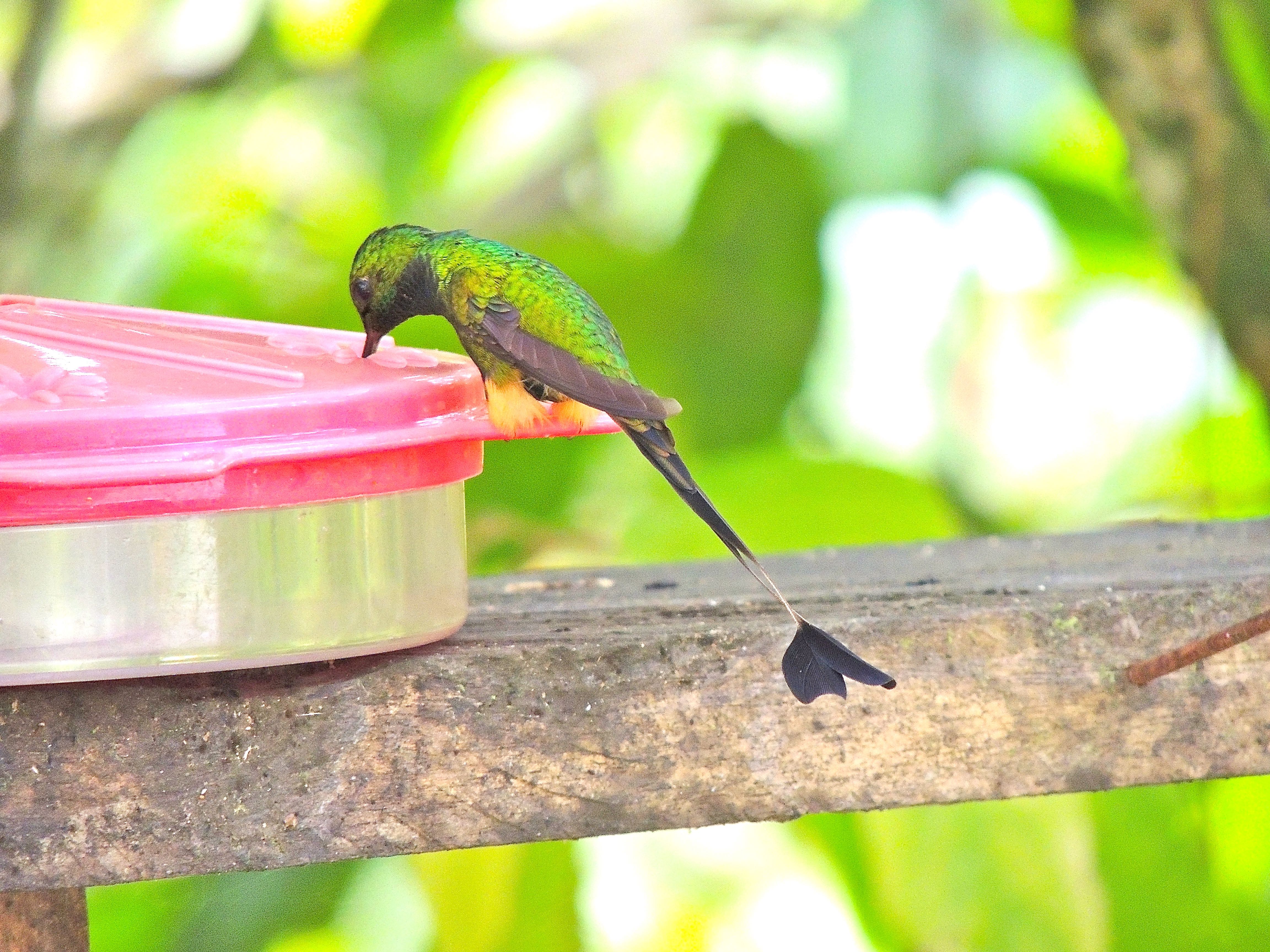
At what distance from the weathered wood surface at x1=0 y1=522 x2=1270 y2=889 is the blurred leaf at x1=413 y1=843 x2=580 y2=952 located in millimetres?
312

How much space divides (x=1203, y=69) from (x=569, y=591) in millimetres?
731

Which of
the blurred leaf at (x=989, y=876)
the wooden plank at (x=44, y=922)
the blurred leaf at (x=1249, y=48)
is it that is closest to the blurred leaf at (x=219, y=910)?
the wooden plank at (x=44, y=922)

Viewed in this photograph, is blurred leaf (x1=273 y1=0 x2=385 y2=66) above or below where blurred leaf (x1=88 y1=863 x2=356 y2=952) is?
above

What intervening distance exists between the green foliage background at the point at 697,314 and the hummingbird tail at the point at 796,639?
425 millimetres

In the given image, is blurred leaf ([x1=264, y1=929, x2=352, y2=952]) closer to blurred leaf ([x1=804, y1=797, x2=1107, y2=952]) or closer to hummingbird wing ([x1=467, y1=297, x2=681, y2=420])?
blurred leaf ([x1=804, y1=797, x2=1107, y2=952])

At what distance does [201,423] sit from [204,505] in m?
0.03

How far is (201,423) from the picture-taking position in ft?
1.69

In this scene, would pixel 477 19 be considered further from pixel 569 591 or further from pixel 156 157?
pixel 569 591

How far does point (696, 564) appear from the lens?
2.92 feet

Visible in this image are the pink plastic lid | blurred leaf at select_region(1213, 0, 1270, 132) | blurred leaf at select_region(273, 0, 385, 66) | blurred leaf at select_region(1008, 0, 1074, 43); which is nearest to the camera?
the pink plastic lid

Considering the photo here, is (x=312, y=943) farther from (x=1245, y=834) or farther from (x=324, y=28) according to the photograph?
(x=324, y=28)

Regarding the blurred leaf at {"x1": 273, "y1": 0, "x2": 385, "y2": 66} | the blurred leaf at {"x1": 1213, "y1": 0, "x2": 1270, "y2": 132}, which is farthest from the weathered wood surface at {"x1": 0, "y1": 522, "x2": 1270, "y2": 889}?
the blurred leaf at {"x1": 273, "y1": 0, "x2": 385, "y2": 66}

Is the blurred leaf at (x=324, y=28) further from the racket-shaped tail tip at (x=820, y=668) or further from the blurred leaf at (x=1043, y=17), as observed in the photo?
the racket-shaped tail tip at (x=820, y=668)

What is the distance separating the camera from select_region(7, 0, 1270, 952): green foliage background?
0.95 metres
